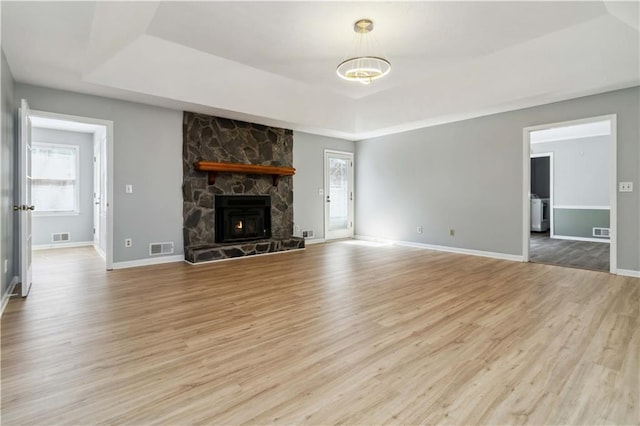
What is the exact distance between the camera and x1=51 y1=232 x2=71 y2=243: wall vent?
676 centimetres

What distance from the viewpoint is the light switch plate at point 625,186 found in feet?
14.1

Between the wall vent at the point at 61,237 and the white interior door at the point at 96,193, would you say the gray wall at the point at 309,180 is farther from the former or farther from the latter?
the wall vent at the point at 61,237

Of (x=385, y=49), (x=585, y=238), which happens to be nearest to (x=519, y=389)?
(x=385, y=49)

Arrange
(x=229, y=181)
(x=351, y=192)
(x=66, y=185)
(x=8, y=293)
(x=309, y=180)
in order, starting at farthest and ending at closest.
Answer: (x=351, y=192)
(x=309, y=180)
(x=66, y=185)
(x=229, y=181)
(x=8, y=293)

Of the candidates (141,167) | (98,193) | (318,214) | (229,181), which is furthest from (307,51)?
(98,193)

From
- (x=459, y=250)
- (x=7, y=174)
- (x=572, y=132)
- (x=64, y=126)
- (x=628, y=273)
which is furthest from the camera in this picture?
(x=572, y=132)

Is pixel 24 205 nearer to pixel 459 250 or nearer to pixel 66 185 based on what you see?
pixel 66 185

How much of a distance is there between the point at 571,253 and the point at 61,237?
32.9 feet

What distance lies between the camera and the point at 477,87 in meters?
5.07

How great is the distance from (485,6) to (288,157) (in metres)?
4.37

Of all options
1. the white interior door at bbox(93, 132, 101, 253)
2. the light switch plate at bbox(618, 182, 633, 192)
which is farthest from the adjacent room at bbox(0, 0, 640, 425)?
the white interior door at bbox(93, 132, 101, 253)

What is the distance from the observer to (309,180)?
734 centimetres

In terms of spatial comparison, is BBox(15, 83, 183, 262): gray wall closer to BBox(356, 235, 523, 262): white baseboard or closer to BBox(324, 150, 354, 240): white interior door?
BBox(324, 150, 354, 240): white interior door

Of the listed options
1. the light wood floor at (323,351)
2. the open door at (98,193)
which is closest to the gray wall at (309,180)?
the light wood floor at (323,351)
